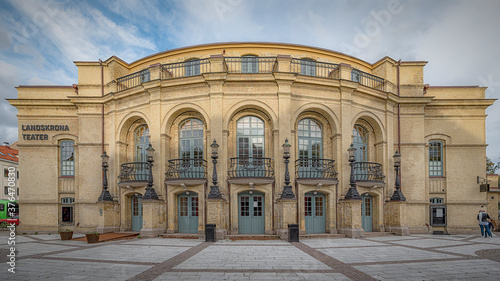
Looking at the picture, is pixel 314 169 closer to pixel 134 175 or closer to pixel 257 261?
pixel 257 261

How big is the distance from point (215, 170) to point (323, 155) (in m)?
6.78

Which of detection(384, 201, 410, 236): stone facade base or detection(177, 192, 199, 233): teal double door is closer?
detection(177, 192, 199, 233): teal double door

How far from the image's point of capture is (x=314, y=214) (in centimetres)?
1720

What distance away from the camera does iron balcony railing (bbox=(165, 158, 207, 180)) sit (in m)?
17.1

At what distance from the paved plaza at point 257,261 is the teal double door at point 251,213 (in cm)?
250

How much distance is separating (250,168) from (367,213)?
821cm

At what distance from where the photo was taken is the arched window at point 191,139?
→ 59.3 ft

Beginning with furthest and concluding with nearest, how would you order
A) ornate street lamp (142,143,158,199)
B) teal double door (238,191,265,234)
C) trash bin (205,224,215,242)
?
teal double door (238,191,265,234) < ornate street lamp (142,143,158,199) < trash bin (205,224,215,242)

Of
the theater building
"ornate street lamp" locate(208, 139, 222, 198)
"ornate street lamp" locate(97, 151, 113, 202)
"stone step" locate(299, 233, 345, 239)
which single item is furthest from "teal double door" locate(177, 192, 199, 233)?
"stone step" locate(299, 233, 345, 239)

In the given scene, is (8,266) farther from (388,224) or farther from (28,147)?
(388,224)

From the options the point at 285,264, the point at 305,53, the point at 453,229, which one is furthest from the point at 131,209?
the point at 453,229

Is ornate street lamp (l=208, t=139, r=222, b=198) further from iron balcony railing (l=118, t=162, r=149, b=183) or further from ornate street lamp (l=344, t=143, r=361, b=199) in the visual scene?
ornate street lamp (l=344, t=143, r=361, b=199)

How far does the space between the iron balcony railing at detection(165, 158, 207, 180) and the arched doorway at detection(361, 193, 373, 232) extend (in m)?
9.92

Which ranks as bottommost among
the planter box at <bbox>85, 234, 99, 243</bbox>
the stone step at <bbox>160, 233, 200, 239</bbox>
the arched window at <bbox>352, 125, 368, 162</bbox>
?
the stone step at <bbox>160, 233, 200, 239</bbox>
